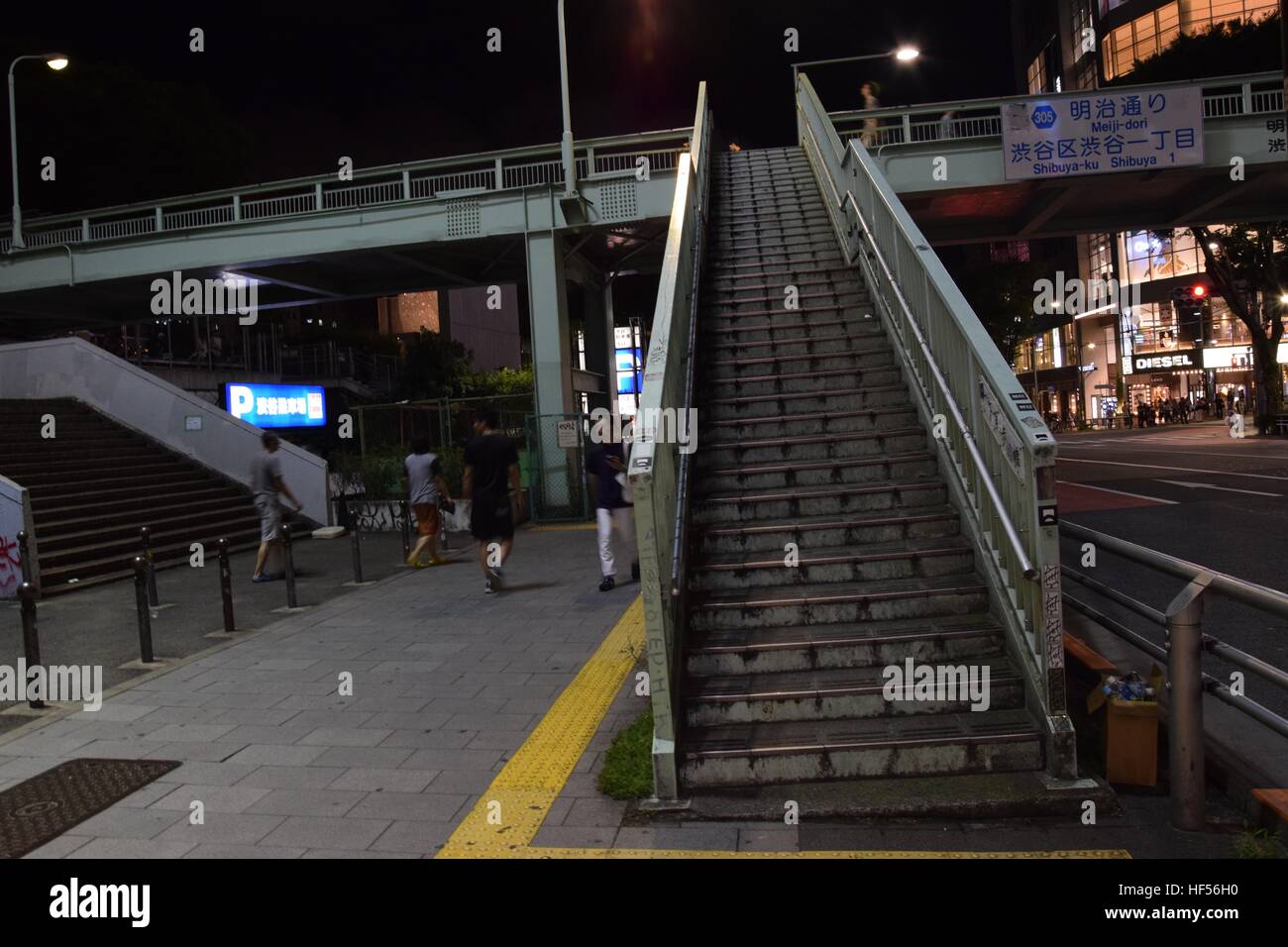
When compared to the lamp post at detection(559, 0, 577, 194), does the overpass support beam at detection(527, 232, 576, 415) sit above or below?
below

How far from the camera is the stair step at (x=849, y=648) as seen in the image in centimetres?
496

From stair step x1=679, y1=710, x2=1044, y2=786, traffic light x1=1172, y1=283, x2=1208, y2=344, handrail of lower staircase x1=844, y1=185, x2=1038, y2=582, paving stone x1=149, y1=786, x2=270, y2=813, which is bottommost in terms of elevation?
paving stone x1=149, y1=786, x2=270, y2=813

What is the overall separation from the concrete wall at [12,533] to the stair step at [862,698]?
9613mm

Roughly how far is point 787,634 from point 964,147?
1435cm

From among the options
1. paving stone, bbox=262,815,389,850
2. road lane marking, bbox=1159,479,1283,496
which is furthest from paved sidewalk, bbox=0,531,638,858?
road lane marking, bbox=1159,479,1283,496

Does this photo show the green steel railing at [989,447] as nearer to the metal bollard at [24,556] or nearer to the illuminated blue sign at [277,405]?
the metal bollard at [24,556]

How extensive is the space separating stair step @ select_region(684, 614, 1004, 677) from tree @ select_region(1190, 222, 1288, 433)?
96.8 ft

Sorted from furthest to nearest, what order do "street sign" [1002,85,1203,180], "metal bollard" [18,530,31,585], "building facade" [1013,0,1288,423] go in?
1. "building facade" [1013,0,1288,423]
2. "street sign" [1002,85,1203,180]
3. "metal bollard" [18,530,31,585]

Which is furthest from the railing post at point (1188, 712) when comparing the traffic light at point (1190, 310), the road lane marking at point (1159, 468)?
the traffic light at point (1190, 310)

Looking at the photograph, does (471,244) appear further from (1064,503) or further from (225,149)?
(225,149)

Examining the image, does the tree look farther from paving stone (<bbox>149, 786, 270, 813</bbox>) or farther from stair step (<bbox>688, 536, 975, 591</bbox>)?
paving stone (<bbox>149, 786, 270, 813</bbox>)

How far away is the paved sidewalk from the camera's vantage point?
412 cm

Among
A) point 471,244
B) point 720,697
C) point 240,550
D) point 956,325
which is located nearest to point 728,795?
point 720,697

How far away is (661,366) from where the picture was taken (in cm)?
545
